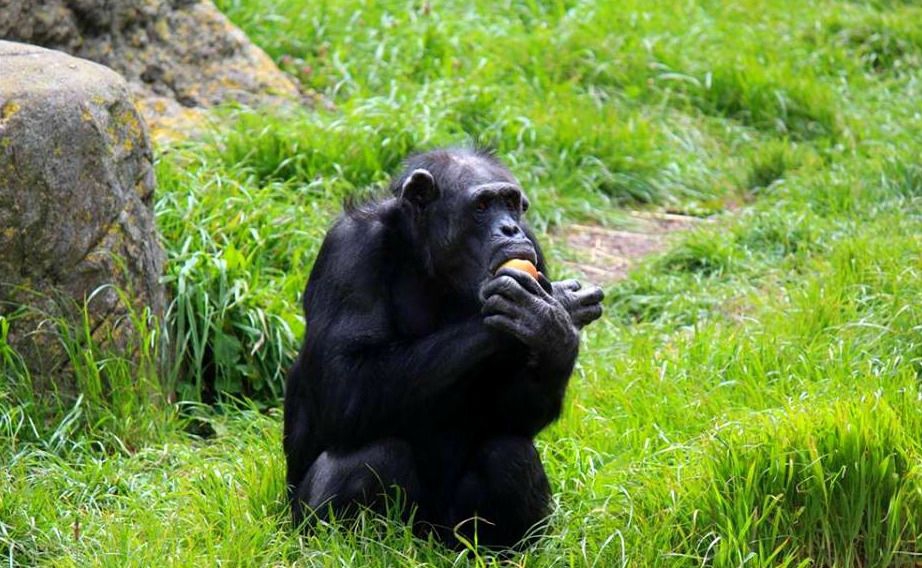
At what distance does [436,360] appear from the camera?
5.20 metres

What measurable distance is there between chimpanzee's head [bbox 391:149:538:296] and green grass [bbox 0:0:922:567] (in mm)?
986

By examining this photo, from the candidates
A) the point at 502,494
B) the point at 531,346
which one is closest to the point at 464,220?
the point at 531,346

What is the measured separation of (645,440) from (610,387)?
0.76 meters

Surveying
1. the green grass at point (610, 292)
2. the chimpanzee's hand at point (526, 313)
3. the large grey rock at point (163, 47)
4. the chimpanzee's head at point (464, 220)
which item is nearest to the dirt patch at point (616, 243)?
the green grass at point (610, 292)

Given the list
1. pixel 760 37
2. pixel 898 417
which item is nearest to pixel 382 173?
pixel 898 417

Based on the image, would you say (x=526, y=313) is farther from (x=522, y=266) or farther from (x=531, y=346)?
(x=522, y=266)

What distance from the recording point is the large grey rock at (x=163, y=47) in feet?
29.1

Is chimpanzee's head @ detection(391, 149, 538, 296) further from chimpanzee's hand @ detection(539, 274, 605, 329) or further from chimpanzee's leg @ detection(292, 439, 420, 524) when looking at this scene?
chimpanzee's leg @ detection(292, 439, 420, 524)

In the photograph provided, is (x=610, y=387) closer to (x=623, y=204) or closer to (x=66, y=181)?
(x=66, y=181)

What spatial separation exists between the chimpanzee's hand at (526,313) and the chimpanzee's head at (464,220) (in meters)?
0.25

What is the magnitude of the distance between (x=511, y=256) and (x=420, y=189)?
513 millimetres

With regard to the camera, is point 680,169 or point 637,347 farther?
point 680,169

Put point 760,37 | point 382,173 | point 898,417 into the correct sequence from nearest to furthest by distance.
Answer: point 898,417, point 382,173, point 760,37

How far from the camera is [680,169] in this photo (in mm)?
10508
